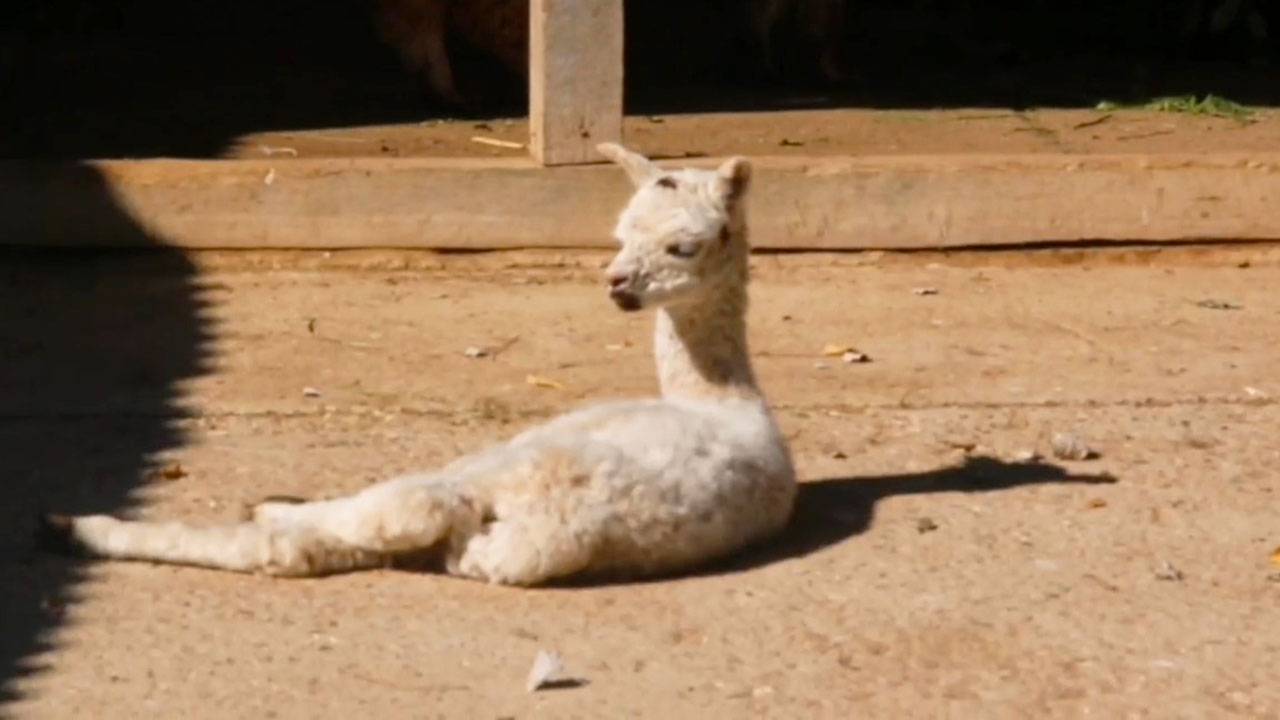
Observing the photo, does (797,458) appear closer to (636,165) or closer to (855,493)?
(855,493)

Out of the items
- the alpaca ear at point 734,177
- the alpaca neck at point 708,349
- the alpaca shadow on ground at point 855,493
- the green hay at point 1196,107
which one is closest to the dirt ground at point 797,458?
the alpaca shadow on ground at point 855,493

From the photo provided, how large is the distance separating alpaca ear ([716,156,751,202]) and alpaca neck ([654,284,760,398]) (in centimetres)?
20

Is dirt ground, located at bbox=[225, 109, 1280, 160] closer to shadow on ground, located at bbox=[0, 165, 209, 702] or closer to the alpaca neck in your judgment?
shadow on ground, located at bbox=[0, 165, 209, 702]

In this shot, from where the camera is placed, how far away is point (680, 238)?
5.41 m

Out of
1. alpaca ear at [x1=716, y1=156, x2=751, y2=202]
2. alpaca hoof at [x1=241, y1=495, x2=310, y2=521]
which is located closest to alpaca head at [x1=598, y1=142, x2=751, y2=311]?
alpaca ear at [x1=716, y1=156, x2=751, y2=202]

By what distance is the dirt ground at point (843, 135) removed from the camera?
9305 millimetres

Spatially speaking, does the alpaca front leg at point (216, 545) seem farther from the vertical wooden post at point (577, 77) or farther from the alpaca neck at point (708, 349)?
the vertical wooden post at point (577, 77)

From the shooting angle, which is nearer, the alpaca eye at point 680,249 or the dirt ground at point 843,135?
the alpaca eye at point 680,249

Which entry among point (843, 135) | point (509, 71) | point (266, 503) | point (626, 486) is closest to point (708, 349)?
point (626, 486)

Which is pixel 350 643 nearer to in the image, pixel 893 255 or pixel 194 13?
pixel 893 255

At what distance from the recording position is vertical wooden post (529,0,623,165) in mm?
8242

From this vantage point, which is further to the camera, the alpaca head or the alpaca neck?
the alpaca neck

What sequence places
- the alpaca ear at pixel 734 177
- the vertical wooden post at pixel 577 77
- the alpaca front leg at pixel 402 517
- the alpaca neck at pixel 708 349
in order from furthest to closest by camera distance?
the vertical wooden post at pixel 577 77 < the alpaca neck at pixel 708 349 < the alpaca ear at pixel 734 177 < the alpaca front leg at pixel 402 517

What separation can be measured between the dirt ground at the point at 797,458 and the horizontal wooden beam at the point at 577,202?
0.08m
